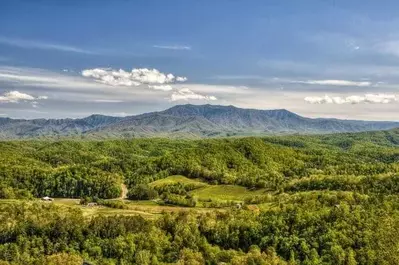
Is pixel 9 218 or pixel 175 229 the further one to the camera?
pixel 9 218

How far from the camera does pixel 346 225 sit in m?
162

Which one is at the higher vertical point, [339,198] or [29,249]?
[339,198]

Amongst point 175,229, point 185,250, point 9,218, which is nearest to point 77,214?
point 9,218

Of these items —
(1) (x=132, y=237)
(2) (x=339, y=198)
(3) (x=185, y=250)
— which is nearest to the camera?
(3) (x=185, y=250)

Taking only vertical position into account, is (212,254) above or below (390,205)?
below

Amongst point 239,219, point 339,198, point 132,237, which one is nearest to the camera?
point 132,237

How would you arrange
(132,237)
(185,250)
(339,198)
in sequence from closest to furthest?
(185,250), (132,237), (339,198)

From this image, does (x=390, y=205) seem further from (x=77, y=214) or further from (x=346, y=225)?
(x=77, y=214)

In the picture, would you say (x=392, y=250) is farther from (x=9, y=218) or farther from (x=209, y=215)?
(x=9, y=218)

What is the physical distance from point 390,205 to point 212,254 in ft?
248

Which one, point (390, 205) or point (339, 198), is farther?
point (339, 198)

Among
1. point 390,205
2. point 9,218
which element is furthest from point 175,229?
point 390,205

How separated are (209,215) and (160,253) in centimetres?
3705

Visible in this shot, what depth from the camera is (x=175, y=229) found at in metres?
167
